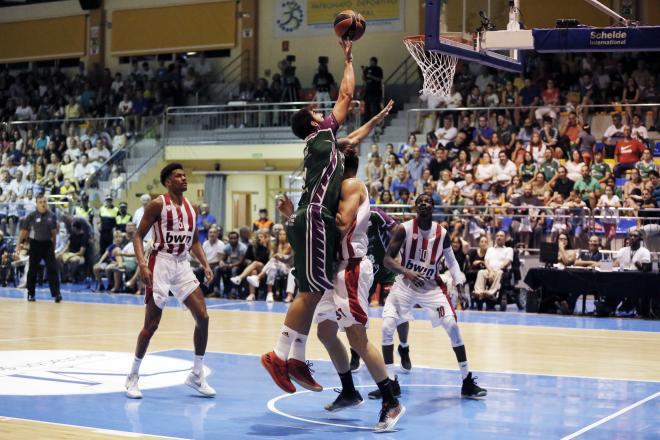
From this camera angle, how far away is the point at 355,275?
7586 millimetres

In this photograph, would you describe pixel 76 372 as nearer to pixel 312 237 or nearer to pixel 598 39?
pixel 312 237

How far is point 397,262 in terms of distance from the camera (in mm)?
9422

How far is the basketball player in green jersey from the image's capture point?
24.1 feet

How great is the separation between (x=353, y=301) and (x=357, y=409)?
4.46ft

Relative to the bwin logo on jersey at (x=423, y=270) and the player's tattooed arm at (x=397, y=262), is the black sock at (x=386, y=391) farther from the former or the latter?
the bwin logo on jersey at (x=423, y=270)

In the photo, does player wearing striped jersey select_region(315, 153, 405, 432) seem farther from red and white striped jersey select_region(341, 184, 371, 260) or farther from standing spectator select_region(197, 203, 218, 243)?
standing spectator select_region(197, 203, 218, 243)

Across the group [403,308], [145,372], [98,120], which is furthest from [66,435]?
[98,120]

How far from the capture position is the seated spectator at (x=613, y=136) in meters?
20.1

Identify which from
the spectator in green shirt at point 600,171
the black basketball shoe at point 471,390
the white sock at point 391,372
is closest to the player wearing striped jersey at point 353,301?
the white sock at point 391,372

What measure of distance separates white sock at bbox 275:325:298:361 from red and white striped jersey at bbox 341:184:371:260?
0.72m

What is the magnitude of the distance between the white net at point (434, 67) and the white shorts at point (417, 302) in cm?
350

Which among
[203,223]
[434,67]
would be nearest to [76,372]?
[434,67]

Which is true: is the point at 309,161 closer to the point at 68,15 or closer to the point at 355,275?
the point at 355,275

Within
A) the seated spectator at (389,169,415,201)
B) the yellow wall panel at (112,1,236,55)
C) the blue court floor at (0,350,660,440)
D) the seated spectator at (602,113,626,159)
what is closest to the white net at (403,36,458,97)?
the blue court floor at (0,350,660,440)
